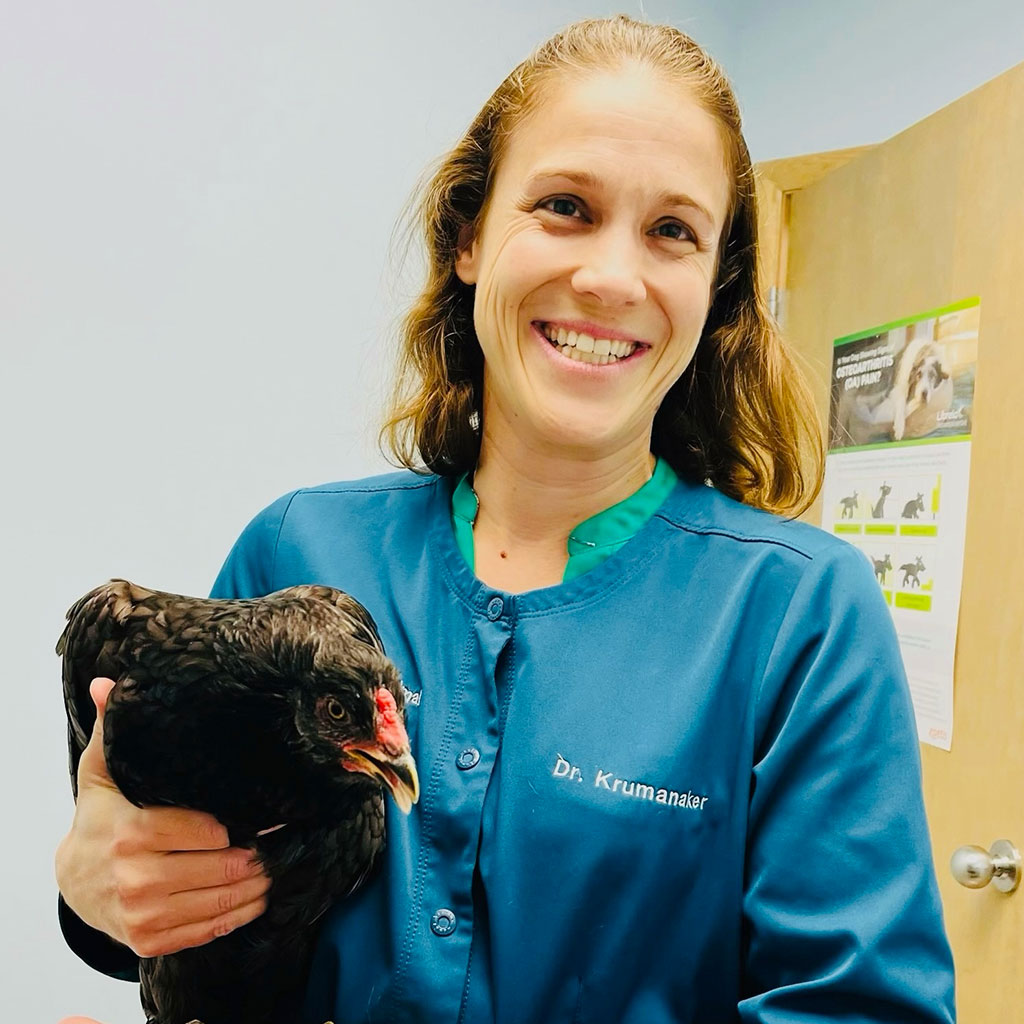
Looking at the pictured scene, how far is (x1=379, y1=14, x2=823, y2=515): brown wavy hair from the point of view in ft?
3.26

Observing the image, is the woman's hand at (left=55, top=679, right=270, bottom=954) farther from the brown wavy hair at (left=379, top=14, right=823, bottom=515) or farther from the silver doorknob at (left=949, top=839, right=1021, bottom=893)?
the silver doorknob at (left=949, top=839, right=1021, bottom=893)

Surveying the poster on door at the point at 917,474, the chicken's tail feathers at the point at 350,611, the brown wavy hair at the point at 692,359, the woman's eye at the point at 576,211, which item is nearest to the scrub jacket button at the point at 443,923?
the chicken's tail feathers at the point at 350,611

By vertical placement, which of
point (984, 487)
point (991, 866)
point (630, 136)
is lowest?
point (991, 866)

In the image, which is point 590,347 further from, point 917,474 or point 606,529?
point 917,474

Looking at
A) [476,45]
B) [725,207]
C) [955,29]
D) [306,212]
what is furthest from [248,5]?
[955,29]

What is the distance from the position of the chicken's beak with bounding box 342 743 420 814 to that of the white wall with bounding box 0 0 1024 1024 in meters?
1.01

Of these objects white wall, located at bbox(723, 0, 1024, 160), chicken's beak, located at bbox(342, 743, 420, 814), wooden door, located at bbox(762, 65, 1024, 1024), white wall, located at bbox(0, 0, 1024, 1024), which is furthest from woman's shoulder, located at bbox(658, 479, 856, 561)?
white wall, located at bbox(723, 0, 1024, 160)

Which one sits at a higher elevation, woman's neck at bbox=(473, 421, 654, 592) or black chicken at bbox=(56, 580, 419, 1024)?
woman's neck at bbox=(473, 421, 654, 592)

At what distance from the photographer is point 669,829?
0.79 m

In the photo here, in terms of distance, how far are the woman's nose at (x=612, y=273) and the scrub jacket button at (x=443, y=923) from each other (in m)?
0.51

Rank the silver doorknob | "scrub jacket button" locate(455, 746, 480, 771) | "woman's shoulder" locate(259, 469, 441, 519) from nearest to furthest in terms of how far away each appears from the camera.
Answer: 1. "scrub jacket button" locate(455, 746, 480, 771)
2. "woman's shoulder" locate(259, 469, 441, 519)
3. the silver doorknob

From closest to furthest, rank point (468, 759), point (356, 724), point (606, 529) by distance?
point (356, 724), point (468, 759), point (606, 529)

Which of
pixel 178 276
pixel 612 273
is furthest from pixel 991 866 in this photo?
pixel 178 276

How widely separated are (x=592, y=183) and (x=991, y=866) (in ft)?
3.75
